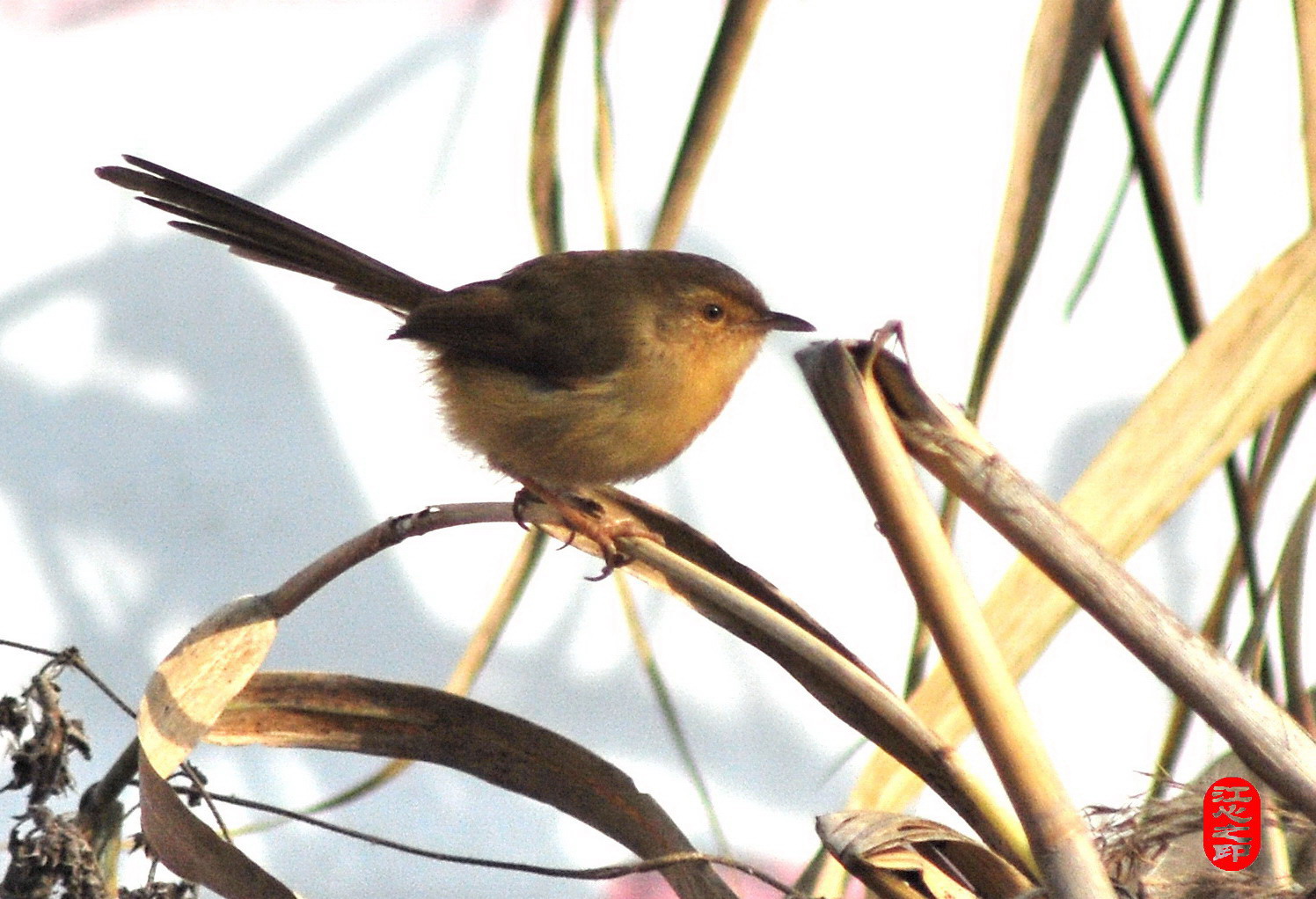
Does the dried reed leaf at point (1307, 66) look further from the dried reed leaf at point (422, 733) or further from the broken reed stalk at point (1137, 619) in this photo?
the dried reed leaf at point (422, 733)

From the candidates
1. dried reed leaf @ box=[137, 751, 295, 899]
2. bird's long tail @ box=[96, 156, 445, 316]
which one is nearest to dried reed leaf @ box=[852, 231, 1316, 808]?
dried reed leaf @ box=[137, 751, 295, 899]

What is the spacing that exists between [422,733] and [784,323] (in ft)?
3.93

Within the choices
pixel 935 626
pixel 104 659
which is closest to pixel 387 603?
pixel 104 659

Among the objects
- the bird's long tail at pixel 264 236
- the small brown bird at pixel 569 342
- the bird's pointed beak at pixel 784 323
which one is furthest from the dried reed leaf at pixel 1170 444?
the bird's long tail at pixel 264 236

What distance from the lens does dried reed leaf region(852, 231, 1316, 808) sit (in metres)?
1.35

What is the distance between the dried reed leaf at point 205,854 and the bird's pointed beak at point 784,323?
4.51ft

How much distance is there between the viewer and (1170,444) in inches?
53.0

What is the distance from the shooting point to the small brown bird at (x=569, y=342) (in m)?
2.26

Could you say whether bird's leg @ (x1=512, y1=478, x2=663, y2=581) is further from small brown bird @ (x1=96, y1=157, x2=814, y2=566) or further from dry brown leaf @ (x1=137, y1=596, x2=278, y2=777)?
dry brown leaf @ (x1=137, y1=596, x2=278, y2=777)

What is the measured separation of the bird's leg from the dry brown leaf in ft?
0.90

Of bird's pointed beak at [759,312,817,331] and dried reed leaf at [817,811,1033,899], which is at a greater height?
bird's pointed beak at [759,312,817,331]

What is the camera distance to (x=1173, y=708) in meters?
1.95

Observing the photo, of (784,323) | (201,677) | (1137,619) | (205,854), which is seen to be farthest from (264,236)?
(1137,619)

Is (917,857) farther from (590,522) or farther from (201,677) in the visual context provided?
(590,522)
